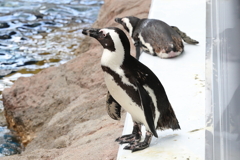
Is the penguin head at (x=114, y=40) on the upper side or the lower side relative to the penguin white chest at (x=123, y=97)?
upper

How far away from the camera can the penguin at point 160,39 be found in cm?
273

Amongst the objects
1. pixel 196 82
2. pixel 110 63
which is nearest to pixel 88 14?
pixel 196 82

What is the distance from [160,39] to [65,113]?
1018mm

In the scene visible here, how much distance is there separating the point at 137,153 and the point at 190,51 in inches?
49.2

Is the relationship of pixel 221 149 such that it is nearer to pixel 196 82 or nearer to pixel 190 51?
pixel 196 82

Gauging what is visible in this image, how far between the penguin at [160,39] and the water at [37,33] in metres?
1.54

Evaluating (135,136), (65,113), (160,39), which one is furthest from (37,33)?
(135,136)

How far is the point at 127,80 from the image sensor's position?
161 cm

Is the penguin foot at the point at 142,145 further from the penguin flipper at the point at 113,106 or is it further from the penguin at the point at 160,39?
the penguin at the point at 160,39

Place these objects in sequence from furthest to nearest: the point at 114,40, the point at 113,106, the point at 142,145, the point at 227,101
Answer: the point at 113,106
the point at 142,145
the point at 114,40
the point at 227,101

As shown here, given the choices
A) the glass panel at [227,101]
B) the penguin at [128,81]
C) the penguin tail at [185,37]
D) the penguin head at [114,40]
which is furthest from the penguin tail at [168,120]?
the penguin tail at [185,37]

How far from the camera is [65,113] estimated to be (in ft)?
10.9

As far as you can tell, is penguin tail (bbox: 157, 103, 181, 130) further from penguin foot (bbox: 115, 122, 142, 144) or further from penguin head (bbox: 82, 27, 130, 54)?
penguin head (bbox: 82, 27, 130, 54)

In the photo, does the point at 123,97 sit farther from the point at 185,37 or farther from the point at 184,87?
the point at 185,37
